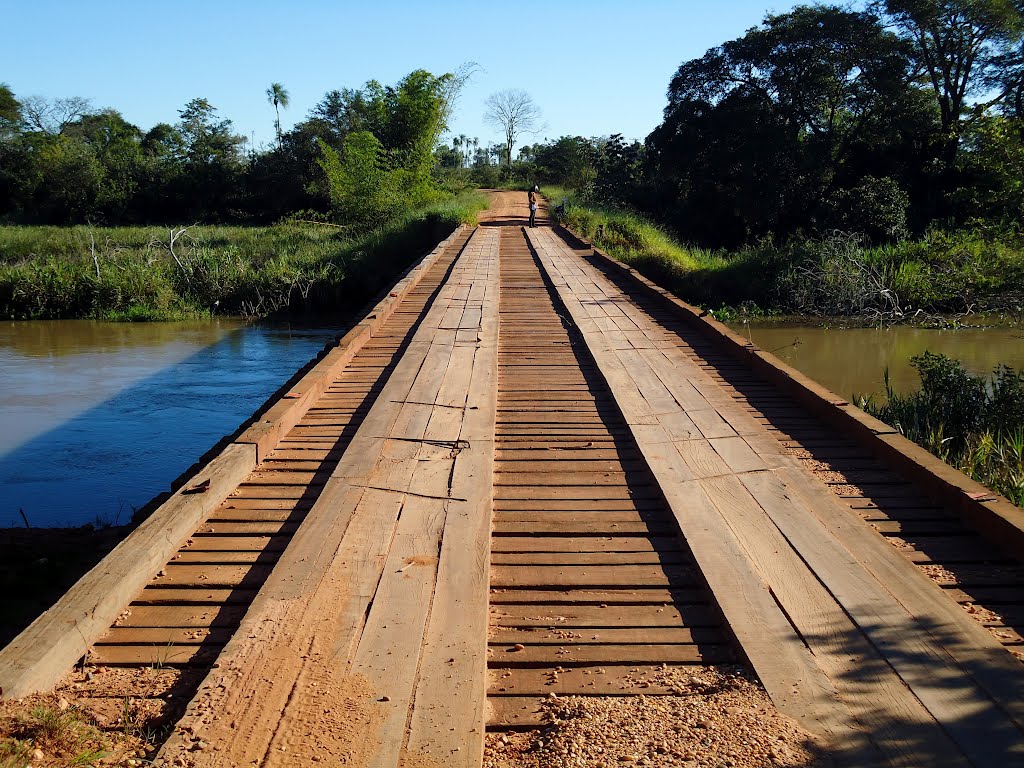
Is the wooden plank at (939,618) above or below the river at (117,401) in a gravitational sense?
above

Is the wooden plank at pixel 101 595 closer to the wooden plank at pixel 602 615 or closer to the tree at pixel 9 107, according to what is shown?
the wooden plank at pixel 602 615

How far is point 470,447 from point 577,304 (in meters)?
5.04

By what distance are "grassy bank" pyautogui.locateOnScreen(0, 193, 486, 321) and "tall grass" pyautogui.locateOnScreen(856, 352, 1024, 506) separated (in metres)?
14.6

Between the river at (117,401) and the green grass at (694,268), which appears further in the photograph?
the green grass at (694,268)

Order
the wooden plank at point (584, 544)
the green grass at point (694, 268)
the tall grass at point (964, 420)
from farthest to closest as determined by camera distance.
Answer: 1. the green grass at point (694, 268)
2. the tall grass at point (964, 420)
3. the wooden plank at point (584, 544)

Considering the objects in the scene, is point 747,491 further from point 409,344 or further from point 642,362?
point 409,344

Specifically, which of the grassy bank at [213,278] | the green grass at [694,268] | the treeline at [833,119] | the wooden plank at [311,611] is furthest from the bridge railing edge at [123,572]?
the treeline at [833,119]

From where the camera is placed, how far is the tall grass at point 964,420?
6504mm

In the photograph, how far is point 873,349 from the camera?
50.6 feet

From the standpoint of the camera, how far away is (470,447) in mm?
4727

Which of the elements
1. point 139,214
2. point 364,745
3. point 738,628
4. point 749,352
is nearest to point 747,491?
point 738,628

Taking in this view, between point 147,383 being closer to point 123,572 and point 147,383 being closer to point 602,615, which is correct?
point 123,572

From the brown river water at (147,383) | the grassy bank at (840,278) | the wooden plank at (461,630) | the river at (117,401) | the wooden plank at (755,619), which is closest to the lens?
the wooden plank at (461,630)

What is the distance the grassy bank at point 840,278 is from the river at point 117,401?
791cm
